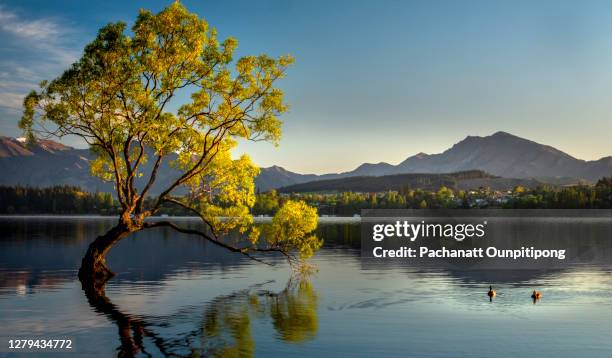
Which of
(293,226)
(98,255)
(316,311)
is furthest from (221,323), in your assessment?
(98,255)

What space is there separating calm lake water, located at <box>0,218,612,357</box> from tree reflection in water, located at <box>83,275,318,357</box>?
75 mm

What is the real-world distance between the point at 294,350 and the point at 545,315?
21.3 meters

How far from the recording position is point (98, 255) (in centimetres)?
6525

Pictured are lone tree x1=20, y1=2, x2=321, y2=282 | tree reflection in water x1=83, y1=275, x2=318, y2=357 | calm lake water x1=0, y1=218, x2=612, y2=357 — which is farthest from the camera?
lone tree x1=20, y1=2, x2=321, y2=282

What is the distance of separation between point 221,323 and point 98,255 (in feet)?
90.4

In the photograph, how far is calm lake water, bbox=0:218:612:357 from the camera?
36.4 meters

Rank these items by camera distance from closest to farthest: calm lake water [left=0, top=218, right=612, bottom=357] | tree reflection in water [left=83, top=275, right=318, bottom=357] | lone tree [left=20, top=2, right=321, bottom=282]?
tree reflection in water [left=83, top=275, right=318, bottom=357], calm lake water [left=0, top=218, right=612, bottom=357], lone tree [left=20, top=2, right=321, bottom=282]

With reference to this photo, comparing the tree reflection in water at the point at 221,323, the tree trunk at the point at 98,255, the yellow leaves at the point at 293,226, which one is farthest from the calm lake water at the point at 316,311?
the yellow leaves at the point at 293,226

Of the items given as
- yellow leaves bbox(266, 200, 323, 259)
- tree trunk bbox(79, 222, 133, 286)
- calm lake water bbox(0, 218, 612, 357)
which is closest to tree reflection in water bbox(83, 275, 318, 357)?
calm lake water bbox(0, 218, 612, 357)

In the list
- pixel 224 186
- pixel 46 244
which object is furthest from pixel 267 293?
pixel 46 244

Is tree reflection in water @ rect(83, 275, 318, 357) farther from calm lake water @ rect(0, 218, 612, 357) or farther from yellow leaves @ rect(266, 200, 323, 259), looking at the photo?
yellow leaves @ rect(266, 200, 323, 259)

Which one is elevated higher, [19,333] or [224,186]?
[224,186]

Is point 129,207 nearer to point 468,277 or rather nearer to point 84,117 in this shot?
point 84,117

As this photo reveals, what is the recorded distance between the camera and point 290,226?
61.8 meters
